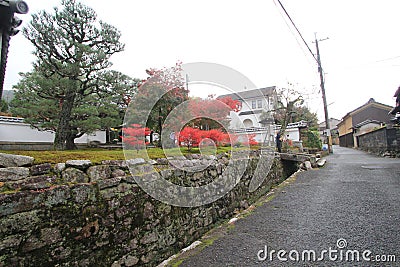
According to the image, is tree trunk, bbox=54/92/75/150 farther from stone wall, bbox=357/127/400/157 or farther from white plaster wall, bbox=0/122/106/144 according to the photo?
stone wall, bbox=357/127/400/157

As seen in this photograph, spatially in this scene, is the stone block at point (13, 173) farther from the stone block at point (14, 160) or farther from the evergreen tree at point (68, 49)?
the evergreen tree at point (68, 49)

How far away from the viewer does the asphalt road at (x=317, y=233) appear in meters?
2.65

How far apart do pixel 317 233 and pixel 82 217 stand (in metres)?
3.12

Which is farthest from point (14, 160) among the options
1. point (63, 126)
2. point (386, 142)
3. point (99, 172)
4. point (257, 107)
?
point (257, 107)

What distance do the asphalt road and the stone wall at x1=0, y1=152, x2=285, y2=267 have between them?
2.87 ft

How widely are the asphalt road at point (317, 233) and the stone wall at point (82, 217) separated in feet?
2.87

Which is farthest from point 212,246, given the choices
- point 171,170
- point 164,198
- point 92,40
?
point 92,40

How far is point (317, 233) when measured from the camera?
128 inches

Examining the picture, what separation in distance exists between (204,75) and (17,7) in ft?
12.1

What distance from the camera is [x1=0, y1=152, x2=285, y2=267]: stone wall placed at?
2238 millimetres

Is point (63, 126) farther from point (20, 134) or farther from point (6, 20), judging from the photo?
point (20, 134)

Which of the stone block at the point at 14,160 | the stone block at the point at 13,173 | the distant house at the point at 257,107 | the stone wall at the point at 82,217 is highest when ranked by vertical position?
the distant house at the point at 257,107

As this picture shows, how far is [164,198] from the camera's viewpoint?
12.5ft

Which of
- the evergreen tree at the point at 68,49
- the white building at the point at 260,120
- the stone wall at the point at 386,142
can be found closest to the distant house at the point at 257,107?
the white building at the point at 260,120
